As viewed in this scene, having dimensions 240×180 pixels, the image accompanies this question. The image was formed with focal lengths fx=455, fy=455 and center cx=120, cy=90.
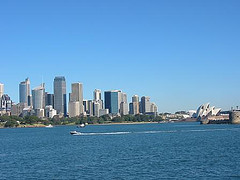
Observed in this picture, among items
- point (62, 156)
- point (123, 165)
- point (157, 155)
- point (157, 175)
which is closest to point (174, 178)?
point (157, 175)

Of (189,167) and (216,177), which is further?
(189,167)

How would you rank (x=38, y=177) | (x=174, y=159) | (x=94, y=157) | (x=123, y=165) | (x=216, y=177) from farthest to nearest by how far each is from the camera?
(x=94, y=157) → (x=174, y=159) → (x=123, y=165) → (x=38, y=177) → (x=216, y=177)

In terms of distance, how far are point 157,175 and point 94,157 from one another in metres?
18.3

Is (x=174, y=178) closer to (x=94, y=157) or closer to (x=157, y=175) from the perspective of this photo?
(x=157, y=175)

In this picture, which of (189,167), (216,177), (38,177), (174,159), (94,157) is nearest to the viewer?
(216,177)

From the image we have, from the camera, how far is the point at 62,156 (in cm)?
6275

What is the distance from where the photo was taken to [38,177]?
143ft

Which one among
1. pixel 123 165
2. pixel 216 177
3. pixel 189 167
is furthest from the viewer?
pixel 123 165

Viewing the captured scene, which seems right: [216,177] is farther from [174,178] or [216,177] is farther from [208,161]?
[208,161]

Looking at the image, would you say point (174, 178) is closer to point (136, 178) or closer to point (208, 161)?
point (136, 178)

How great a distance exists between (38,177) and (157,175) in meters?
11.4

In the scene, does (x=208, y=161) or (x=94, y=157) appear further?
(x=94, y=157)

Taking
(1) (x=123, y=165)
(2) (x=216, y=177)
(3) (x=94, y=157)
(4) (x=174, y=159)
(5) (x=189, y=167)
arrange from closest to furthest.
Answer: (2) (x=216, y=177), (5) (x=189, y=167), (1) (x=123, y=165), (4) (x=174, y=159), (3) (x=94, y=157)

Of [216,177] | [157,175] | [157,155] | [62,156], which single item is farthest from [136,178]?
[62,156]
